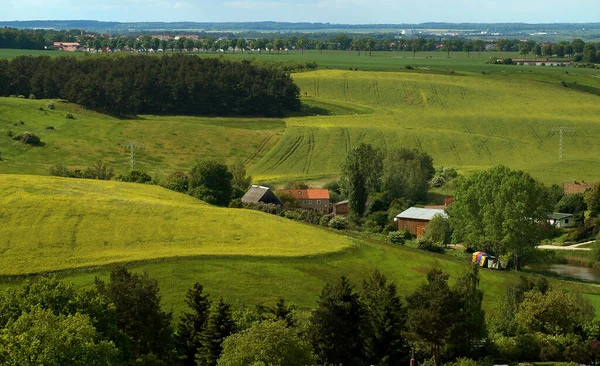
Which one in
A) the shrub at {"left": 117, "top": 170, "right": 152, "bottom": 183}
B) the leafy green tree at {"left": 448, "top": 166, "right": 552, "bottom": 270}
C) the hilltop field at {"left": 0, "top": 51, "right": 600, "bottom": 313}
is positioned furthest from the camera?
the shrub at {"left": 117, "top": 170, "right": 152, "bottom": 183}

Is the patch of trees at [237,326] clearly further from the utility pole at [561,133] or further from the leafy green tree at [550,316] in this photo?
the utility pole at [561,133]

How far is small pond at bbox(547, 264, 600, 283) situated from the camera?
66.5m

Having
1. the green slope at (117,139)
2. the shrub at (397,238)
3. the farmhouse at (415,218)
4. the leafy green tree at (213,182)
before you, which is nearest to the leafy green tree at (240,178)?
the green slope at (117,139)

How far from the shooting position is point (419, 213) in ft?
276

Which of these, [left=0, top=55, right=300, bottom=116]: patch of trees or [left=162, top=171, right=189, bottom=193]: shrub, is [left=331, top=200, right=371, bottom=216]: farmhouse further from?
[left=0, top=55, right=300, bottom=116]: patch of trees

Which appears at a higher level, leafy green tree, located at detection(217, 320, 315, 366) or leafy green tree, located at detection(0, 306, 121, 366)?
leafy green tree, located at detection(0, 306, 121, 366)

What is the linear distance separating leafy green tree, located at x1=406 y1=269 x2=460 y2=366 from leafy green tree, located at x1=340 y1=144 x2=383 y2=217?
44.3 meters

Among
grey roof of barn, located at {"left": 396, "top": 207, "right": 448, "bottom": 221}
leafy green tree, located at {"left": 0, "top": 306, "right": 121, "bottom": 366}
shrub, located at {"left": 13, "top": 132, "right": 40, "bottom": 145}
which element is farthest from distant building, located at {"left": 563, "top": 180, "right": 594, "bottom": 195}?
leafy green tree, located at {"left": 0, "top": 306, "right": 121, "bottom": 366}

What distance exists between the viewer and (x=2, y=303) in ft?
127

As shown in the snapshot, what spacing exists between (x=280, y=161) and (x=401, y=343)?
69.0m

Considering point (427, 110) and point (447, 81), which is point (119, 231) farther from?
point (447, 81)

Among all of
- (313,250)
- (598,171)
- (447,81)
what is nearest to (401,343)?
(313,250)

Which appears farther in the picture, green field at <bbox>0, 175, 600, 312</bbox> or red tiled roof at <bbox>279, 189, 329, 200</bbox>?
red tiled roof at <bbox>279, 189, 329, 200</bbox>

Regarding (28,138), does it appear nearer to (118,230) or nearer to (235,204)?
(235,204)
